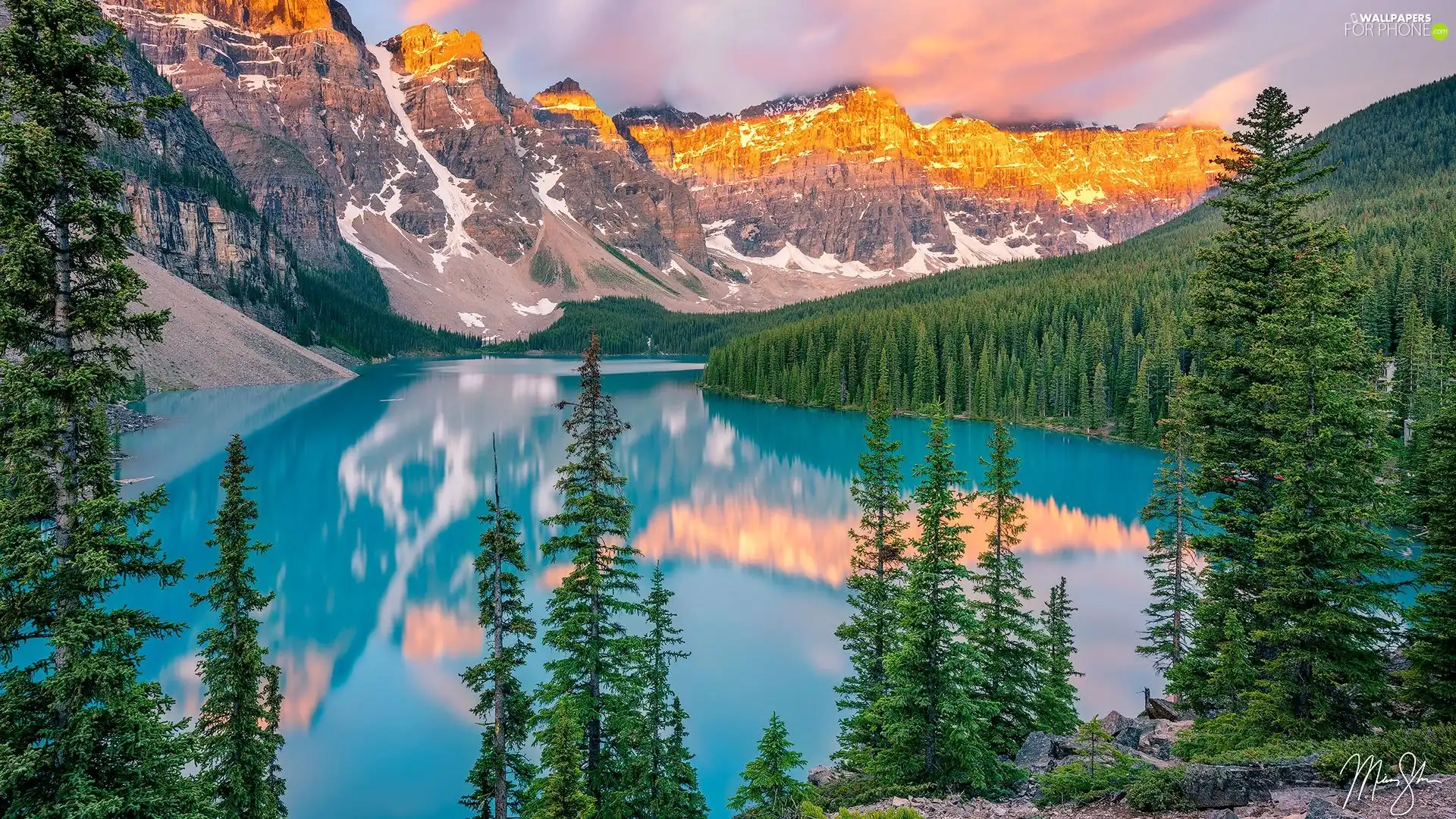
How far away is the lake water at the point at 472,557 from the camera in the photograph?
21922mm

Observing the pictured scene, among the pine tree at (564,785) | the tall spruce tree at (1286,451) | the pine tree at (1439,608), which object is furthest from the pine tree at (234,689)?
the pine tree at (1439,608)

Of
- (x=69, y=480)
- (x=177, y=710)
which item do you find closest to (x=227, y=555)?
(x=69, y=480)

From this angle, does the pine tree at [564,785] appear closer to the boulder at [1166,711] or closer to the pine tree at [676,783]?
the pine tree at [676,783]

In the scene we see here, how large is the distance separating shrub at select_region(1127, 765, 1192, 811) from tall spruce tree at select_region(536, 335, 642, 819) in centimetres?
→ 916

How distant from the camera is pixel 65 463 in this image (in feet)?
28.2

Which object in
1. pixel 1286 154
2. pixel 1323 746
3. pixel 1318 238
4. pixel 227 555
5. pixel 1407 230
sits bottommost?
pixel 1323 746

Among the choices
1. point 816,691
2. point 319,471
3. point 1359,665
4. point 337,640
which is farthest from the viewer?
point 319,471

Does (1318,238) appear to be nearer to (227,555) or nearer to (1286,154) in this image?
(1286,154)

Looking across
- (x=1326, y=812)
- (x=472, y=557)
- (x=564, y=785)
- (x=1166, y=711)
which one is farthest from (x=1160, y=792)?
(x=472, y=557)

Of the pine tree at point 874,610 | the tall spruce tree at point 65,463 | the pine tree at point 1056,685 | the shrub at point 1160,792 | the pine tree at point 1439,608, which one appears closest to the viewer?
the tall spruce tree at point 65,463

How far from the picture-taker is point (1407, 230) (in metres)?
81.2

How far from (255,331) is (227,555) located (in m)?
135

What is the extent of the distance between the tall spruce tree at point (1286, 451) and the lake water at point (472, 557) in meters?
9.61
